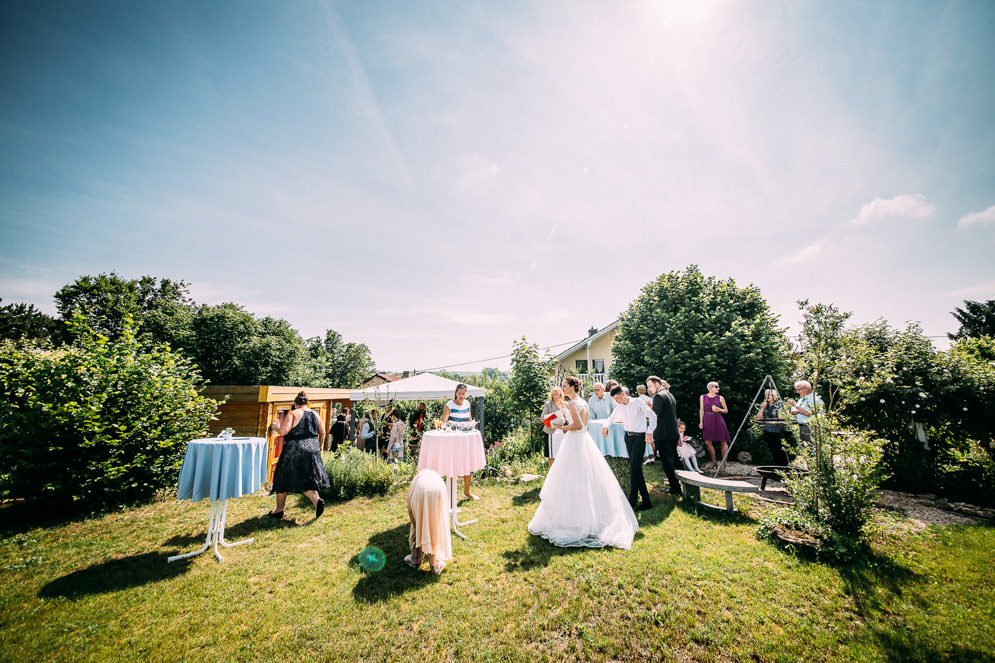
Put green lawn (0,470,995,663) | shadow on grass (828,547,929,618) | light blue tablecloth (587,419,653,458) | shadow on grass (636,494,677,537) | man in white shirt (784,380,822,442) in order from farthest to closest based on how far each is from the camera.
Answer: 1. light blue tablecloth (587,419,653,458)
2. shadow on grass (636,494,677,537)
3. man in white shirt (784,380,822,442)
4. shadow on grass (828,547,929,618)
5. green lawn (0,470,995,663)

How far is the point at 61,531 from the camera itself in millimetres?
5012

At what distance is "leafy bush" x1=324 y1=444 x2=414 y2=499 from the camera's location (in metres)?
6.80

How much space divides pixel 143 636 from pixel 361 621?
1.78 metres

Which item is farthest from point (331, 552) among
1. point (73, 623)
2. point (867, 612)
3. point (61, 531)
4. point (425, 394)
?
point (425, 394)

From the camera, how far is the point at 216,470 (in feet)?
14.3

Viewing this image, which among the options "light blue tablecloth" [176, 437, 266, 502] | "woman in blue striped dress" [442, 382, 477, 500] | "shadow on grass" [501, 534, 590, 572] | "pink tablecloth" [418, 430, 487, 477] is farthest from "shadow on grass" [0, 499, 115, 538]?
"shadow on grass" [501, 534, 590, 572]

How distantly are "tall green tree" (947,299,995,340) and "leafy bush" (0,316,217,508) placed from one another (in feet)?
139

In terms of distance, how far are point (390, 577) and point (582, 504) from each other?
2.52m

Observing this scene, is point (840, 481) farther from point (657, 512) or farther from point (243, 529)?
point (243, 529)

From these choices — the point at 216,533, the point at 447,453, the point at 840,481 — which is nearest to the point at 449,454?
the point at 447,453

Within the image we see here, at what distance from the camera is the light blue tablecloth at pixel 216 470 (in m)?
4.32

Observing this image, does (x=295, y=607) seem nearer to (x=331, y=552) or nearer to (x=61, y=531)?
(x=331, y=552)

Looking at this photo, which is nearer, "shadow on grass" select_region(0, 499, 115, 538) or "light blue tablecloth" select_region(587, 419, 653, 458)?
"shadow on grass" select_region(0, 499, 115, 538)

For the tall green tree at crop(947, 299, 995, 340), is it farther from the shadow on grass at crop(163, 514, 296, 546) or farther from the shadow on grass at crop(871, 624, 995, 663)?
the shadow on grass at crop(163, 514, 296, 546)
